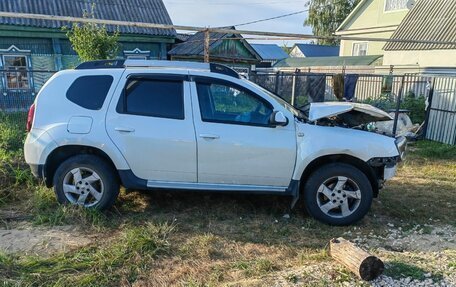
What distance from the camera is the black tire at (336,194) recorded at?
4.16 m

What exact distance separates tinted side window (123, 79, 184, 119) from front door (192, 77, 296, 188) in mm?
207

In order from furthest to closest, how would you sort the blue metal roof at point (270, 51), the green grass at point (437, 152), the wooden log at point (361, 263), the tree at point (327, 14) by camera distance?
the tree at point (327, 14), the blue metal roof at point (270, 51), the green grass at point (437, 152), the wooden log at point (361, 263)

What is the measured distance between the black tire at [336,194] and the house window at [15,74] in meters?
12.7

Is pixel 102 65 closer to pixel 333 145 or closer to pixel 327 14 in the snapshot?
pixel 333 145

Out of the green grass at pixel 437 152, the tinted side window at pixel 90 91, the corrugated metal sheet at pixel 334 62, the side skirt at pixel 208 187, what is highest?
the corrugated metal sheet at pixel 334 62

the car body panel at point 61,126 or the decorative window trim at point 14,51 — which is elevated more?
the decorative window trim at point 14,51

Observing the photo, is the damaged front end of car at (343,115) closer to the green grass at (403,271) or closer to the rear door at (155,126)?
the rear door at (155,126)

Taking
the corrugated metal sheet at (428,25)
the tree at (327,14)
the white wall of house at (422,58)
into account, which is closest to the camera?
the white wall of house at (422,58)

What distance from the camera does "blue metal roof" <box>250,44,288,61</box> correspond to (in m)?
37.8

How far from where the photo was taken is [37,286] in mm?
2930

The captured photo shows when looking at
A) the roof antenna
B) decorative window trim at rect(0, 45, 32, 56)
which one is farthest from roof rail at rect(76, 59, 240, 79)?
the roof antenna

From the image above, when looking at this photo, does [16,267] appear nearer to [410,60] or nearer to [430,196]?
[430,196]

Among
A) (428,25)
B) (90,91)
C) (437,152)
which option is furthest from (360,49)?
(90,91)

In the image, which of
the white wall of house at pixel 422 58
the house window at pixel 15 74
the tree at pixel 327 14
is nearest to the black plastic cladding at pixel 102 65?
the house window at pixel 15 74
